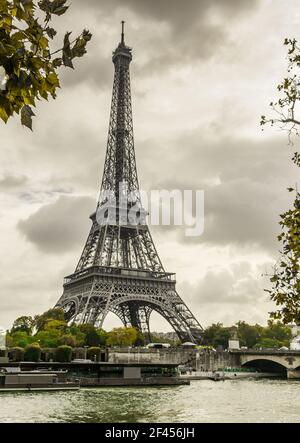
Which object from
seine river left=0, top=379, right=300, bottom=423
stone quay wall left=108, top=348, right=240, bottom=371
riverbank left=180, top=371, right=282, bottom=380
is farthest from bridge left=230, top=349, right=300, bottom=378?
seine river left=0, top=379, right=300, bottom=423

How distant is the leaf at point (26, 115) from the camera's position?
4406 millimetres

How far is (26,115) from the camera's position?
4438 mm

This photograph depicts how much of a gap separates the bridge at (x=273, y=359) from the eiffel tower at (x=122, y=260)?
9471 mm

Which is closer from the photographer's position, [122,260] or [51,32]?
[51,32]

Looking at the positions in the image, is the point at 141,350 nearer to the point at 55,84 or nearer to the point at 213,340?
the point at 213,340

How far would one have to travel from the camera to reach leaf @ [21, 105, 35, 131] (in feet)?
14.5

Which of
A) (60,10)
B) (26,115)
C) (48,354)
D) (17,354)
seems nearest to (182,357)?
(48,354)

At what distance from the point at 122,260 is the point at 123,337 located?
14.0m

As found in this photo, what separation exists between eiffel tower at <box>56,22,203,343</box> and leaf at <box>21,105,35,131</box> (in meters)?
73.8

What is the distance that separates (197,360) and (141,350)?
35.9 ft

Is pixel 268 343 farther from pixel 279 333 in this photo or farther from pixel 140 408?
pixel 140 408

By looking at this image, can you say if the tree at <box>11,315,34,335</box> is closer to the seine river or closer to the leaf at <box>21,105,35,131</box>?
the seine river
